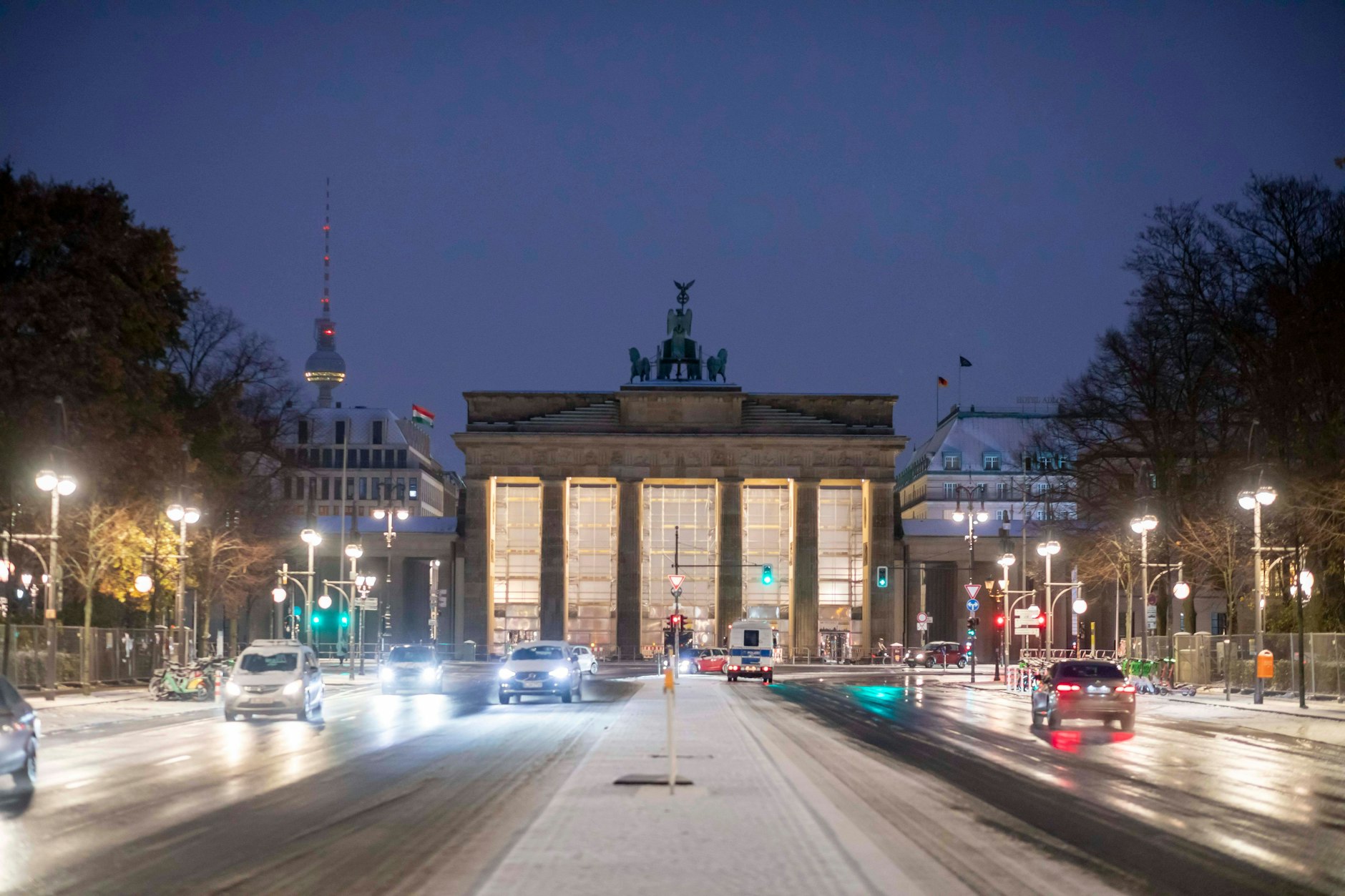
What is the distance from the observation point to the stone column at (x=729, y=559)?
348 feet

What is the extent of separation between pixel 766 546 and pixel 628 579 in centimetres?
1031

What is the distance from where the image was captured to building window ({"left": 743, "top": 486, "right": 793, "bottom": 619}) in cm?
10838

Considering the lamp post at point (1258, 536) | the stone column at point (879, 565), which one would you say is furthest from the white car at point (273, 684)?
the stone column at point (879, 565)

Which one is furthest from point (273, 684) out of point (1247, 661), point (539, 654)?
point (1247, 661)

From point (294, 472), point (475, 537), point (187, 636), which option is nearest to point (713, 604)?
point (475, 537)

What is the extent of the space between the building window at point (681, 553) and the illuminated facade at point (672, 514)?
99 mm

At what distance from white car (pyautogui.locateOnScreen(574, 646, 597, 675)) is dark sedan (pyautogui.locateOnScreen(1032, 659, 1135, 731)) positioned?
42.9 m

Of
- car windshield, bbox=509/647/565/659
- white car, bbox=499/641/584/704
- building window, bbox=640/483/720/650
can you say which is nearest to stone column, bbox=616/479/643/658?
building window, bbox=640/483/720/650

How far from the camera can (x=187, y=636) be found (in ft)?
198

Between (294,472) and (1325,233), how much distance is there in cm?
5700

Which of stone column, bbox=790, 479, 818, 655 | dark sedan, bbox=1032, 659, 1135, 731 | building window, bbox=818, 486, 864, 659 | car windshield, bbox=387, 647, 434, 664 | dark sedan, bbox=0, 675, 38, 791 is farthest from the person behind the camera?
building window, bbox=818, 486, 864, 659

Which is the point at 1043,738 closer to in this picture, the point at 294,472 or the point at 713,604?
the point at 294,472

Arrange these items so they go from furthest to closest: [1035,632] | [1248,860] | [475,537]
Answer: [475,537]
[1035,632]
[1248,860]

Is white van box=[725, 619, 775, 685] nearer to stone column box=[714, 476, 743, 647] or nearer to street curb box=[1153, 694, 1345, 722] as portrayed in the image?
street curb box=[1153, 694, 1345, 722]
